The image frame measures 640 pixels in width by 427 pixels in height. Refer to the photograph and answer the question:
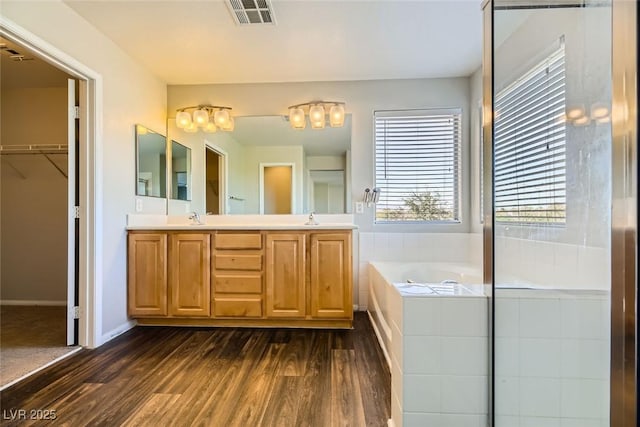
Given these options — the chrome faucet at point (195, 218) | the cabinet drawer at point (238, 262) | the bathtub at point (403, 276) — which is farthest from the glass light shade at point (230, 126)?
the bathtub at point (403, 276)

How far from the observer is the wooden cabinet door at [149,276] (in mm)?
2611

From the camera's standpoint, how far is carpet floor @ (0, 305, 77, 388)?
1912 millimetres

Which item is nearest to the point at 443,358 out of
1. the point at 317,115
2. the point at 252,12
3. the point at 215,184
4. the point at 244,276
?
the point at 244,276

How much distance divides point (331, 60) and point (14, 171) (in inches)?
134

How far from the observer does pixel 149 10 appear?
79.0 inches

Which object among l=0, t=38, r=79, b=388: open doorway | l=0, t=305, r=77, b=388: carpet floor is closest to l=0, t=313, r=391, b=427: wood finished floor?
l=0, t=305, r=77, b=388: carpet floor

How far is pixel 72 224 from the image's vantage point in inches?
86.7

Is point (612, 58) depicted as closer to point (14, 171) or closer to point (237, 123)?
point (237, 123)

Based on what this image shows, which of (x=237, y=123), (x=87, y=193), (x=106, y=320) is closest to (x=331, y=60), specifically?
(x=237, y=123)

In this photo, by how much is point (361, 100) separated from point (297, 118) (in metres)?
0.65

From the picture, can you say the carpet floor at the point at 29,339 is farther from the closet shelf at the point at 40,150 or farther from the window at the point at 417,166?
the window at the point at 417,166

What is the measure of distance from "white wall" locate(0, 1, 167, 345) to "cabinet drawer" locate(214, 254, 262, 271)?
765 millimetres

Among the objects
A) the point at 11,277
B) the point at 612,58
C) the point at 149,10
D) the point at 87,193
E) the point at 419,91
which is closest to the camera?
the point at 612,58

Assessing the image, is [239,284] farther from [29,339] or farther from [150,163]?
[29,339]
